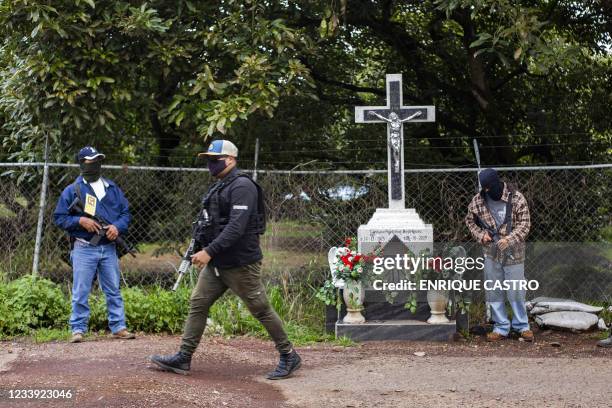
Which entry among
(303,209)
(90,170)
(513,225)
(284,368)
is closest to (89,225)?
(90,170)

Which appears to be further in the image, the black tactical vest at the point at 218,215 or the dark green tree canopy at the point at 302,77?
the dark green tree canopy at the point at 302,77

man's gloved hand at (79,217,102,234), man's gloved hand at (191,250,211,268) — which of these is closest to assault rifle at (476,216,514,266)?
man's gloved hand at (191,250,211,268)

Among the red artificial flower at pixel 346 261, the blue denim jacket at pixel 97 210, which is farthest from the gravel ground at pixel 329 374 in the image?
the blue denim jacket at pixel 97 210

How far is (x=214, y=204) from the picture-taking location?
6613 millimetres

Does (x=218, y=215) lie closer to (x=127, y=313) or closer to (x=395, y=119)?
(x=127, y=313)

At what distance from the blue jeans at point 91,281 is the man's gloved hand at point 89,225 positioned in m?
0.19

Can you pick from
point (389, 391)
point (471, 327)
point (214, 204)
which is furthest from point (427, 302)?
point (214, 204)

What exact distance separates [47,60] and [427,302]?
4.92 metres

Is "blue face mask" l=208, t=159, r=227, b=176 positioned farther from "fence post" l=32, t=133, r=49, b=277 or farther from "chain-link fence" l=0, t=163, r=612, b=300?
"fence post" l=32, t=133, r=49, b=277

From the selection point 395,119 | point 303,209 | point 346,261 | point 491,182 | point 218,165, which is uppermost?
point 395,119

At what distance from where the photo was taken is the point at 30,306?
28.2 feet

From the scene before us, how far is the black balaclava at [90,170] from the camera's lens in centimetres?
797

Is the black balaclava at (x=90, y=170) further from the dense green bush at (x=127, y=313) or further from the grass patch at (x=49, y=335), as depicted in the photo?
the grass patch at (x=49, y=335)

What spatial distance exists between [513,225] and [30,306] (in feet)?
16.7
